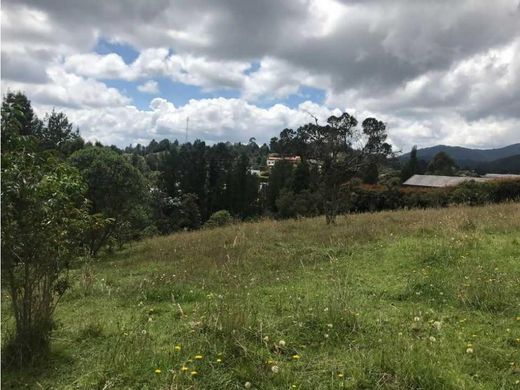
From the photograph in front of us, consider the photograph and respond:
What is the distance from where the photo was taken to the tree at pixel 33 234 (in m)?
4.12

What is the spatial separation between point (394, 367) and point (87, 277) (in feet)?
19.1

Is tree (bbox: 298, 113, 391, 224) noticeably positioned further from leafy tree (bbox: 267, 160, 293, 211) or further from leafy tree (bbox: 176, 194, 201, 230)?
leafy tree (bbox: 267, 160, 293, 211)

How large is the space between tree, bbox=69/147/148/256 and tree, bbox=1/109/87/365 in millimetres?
9248

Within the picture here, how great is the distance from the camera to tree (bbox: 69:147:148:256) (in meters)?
13.9

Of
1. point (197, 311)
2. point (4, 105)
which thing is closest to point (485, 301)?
point (197, 311)

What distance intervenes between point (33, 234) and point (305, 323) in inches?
109

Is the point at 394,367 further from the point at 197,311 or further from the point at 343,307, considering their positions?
the point at 197,311

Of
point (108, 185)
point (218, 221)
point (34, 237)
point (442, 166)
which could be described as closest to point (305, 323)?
point (34, 237)

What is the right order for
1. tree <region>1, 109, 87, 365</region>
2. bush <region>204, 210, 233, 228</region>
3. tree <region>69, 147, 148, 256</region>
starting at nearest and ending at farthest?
tree <region>1, 109, 87, 365</region> < tree <region>69, 147, 148, 256</region> < bush <region>204, 210, 233, 228</region>

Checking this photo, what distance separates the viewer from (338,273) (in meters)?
7.43

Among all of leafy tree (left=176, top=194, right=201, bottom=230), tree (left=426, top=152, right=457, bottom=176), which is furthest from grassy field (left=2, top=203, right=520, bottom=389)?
tree (left=426, top=152, right=457, bottom=176)

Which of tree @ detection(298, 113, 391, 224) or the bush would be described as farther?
the bush

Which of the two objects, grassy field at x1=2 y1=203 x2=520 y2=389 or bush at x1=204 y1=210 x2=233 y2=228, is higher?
grassy field at x1=2 y1=203 x2=520 y2=389

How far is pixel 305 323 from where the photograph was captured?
4930 millimetres
